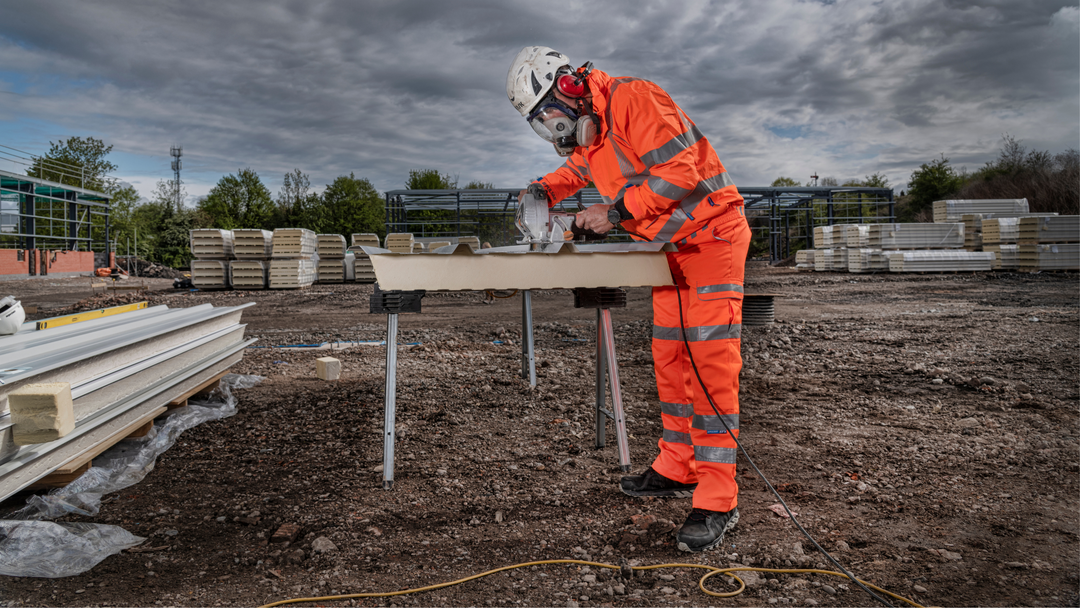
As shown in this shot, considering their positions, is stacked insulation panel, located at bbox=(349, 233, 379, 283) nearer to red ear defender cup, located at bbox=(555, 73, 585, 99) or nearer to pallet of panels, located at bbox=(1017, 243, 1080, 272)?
red ear defender cup, located at bbox=(555, 73, 585, 99)

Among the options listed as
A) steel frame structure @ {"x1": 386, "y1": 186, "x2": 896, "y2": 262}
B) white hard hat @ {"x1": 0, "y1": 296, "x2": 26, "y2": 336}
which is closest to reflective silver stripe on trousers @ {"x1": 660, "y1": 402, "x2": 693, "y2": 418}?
white hard hat @ {"x1": 0, "y1": 296, "x2": 26, "y2": 336}

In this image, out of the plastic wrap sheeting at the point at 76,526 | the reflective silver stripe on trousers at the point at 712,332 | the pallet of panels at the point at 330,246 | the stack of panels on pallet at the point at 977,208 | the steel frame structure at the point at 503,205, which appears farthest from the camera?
the steel frame structure at the point at 503,205

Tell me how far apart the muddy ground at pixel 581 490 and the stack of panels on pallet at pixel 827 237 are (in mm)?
17252

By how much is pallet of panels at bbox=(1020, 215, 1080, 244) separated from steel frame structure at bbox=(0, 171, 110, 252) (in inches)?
1396

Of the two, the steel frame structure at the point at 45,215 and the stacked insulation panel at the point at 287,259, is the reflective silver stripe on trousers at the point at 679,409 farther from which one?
the steel frame structure at the point at 45,215

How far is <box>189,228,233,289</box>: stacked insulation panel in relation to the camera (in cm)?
1691

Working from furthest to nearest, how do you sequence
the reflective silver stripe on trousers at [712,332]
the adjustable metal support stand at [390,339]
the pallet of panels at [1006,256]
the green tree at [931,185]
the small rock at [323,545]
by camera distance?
1. the green tree at [931,185]
2. the pallet of panels at [1006,256]
3. the adjustable metal support stand at [390,339]
4. the reflective silver stripe on trousers at [712,332]
5. the small rock at [323,545]

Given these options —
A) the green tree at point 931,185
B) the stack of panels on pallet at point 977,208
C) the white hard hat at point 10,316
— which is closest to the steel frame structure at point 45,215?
the white hard hat at point 10,316

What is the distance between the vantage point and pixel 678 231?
8.39ft

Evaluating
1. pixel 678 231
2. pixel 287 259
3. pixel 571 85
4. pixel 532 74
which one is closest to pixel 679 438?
pixel 678 231

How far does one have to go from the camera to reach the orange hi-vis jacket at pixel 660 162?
246 centimetres

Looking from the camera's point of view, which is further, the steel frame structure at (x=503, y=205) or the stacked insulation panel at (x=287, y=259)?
the steel frame structure at (x=503, y=205)

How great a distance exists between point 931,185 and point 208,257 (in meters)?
43.3

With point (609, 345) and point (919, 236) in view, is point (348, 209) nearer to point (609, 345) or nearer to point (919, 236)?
point (919, 236)
